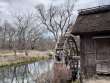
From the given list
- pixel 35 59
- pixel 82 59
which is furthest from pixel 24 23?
pixel 82 59

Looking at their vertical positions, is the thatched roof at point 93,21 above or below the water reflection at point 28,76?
above

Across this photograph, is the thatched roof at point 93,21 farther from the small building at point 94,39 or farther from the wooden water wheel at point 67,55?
the wooden water wheel at point 67,55

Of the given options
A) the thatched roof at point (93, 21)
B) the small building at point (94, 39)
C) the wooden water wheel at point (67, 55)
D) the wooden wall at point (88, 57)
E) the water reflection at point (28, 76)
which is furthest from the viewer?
the wooden water wheel at point (67, 55)

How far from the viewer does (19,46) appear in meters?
62.7

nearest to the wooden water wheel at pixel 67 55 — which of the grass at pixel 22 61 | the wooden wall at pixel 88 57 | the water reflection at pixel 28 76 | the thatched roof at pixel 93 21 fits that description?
the water reflection at pixel 28 76

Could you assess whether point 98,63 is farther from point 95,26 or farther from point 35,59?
point 35,59

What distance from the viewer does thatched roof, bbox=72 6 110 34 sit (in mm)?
13797

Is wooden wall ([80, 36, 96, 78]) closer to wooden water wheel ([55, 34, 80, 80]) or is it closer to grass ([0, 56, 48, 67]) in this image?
wooden water wheel ([55, 34, 80, 80])

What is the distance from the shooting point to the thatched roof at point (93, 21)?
13.8 metres

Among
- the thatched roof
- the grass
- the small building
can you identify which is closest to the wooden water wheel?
the small building

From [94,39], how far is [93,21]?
1.21 m

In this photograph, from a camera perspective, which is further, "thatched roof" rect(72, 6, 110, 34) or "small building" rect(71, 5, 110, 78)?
"small building" rect(71, 5, 110, 78)

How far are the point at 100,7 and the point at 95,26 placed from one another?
1584 millimetres

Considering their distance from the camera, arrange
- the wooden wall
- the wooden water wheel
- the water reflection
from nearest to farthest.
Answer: the wooden wall
the water reflection
the wooden water wheel
